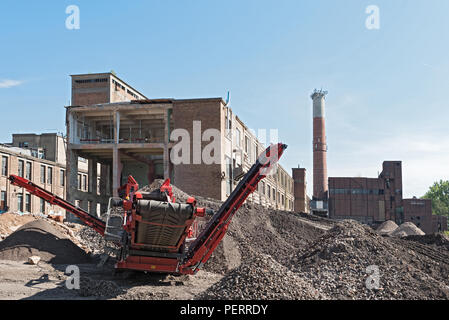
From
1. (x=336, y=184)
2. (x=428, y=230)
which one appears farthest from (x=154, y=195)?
(x=428, y=230)

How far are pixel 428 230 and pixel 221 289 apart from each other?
57066 millimetres

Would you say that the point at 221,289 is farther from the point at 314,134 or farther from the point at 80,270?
the point at 314,134

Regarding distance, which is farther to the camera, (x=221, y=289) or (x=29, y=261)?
(x=29, y=261)

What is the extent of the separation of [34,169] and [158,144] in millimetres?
17525

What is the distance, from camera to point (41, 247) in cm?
1600

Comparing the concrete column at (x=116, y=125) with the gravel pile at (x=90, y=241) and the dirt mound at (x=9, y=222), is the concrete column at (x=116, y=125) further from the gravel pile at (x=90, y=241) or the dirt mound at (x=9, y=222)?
the gravel pile at (x=90, y=241)

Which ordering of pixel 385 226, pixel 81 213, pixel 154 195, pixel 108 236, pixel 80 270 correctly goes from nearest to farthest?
pixel 154 195 → pixel 108 236 → pixel 80 270 → pixel 81 213 → pixel 385 226

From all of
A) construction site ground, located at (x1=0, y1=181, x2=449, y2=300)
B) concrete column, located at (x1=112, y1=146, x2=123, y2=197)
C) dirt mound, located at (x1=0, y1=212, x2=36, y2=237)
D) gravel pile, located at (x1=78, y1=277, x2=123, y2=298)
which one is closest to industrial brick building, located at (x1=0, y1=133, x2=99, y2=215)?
concrete column, located at (x1=112, y1=146, x2=123, y2=197)

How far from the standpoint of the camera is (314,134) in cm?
6719

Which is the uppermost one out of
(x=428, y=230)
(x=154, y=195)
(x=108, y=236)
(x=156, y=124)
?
(x=156, y=124)

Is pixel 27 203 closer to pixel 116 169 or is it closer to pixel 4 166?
pixel 4 166

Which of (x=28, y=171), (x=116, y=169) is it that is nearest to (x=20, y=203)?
(x=28, y=171)

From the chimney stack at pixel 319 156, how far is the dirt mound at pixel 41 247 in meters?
52.1

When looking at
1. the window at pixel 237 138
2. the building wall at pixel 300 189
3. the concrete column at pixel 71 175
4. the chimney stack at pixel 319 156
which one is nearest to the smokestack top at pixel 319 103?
the chimney stack at pixel 319 156
